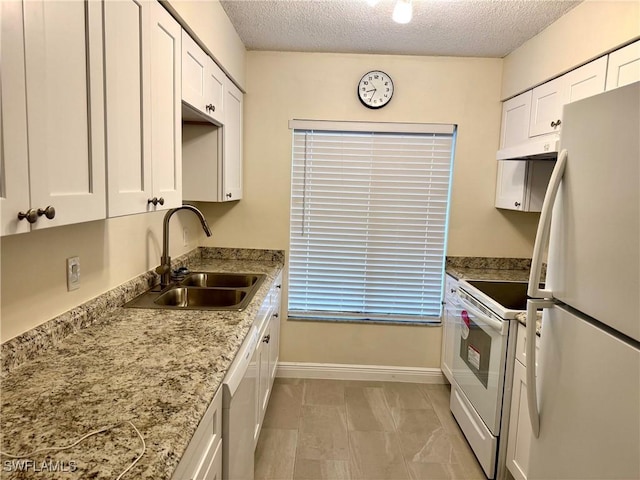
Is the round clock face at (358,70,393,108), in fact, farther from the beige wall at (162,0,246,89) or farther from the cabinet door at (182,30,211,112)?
the cabinet door at (182,30,211,112)

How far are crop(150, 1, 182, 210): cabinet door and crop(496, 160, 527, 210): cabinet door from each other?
2177mm

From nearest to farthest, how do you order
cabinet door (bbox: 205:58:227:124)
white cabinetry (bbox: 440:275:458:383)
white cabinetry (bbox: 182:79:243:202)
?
cabinet door (bbox: 205:58:227:124), white cabinetry (bbox: 182:79:243:202), white cabinetry (bbox: 440:275:458:383)

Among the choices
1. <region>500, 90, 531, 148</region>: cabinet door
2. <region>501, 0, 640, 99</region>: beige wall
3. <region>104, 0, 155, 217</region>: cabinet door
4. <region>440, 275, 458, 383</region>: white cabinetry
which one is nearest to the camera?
<region>104, 0, 155, 217</region>: cabinet door

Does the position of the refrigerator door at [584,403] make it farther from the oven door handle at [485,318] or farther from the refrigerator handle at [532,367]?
the oven door handle at [485,318]

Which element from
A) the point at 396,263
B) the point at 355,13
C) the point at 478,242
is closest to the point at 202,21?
the point at 355,13

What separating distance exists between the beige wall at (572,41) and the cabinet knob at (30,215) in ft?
7.66

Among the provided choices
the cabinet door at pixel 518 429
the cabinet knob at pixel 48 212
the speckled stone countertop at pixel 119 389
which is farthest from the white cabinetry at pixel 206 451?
the cabinet door at pixel 518 429

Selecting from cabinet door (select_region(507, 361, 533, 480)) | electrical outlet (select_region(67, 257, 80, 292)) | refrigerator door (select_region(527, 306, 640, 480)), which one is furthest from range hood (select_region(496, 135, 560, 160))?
electrical outlet (select_region(67, 257, 80, 292))

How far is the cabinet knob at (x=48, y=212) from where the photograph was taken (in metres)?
0.88

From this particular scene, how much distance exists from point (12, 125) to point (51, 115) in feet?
0.43

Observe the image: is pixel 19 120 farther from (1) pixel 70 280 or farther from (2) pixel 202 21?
(2) pixel 202 21

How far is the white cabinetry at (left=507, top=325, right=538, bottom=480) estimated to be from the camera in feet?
6.31

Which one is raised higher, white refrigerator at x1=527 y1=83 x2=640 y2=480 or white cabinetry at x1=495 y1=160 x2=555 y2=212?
white cabinetry at x1=495 y1=160 x2=555 y2=212

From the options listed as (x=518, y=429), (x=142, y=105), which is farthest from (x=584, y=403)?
(x=142, y=105)
